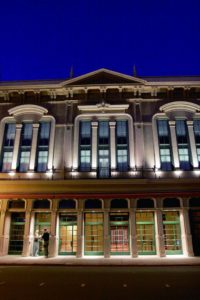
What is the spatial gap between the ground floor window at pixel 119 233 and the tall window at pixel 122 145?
3462 mm

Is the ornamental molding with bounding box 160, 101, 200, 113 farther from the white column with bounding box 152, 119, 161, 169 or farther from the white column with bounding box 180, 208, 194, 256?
the white column with bounding box 180, 208, 194, 256

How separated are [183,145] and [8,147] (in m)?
13.4

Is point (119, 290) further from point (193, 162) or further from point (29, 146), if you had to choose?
point (29, 146)

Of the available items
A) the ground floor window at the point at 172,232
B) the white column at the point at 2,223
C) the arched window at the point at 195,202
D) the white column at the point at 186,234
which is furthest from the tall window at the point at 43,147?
the arched window at the point at 195,202

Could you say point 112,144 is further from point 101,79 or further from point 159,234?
point 159,234

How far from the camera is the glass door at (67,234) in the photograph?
17.8 meters

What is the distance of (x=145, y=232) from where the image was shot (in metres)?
18.0

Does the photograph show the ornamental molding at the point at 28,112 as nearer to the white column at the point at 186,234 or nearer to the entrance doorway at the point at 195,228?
the white column at the point at 186,234

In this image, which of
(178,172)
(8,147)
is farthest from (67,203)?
(178,172)

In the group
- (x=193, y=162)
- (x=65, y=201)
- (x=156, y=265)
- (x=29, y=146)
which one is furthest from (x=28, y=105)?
(x=156, y=265)

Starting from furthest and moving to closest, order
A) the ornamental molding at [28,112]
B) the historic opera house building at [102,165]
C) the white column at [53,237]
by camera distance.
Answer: the ornamental molding at [28,112], the historic opera house building at [102,165], the white column at [53,237]

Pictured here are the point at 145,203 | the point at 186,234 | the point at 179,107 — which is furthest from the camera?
the point at 179,107

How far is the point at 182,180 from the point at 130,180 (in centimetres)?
356

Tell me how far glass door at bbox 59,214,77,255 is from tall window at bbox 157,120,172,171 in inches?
299
